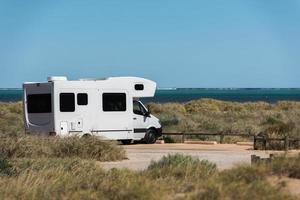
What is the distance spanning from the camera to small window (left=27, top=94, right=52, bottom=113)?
24234 millimetres

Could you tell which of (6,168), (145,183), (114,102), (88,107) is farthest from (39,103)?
(145,183)

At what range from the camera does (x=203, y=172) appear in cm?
1259

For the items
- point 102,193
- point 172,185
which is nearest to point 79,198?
point 102,193

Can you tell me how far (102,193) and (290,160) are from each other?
4168 millimetres

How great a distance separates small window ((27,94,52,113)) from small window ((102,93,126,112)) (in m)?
2.12

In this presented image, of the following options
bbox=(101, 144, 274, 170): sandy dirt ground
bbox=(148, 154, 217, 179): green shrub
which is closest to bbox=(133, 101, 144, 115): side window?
bbox=(101, 144, 274, 170): sandy dirt ground

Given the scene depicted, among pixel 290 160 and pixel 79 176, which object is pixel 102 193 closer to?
pixel 79 176

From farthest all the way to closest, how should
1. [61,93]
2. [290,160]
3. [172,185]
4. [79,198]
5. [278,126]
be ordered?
[278,126] < [61,93] < [290,160] < [172,185] < [79,198]

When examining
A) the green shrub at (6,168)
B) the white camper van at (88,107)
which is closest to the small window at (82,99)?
the white camper van at (88,107)

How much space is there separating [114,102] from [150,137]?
2.56 m

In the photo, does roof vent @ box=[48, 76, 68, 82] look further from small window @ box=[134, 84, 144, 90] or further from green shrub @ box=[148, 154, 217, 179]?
green shrub @ box=[148, 154, 217, 179]

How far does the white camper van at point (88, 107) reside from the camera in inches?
949

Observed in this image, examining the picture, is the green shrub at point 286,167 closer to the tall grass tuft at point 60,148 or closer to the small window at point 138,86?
the tall grass tuft at point 60,148

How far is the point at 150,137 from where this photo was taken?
27219 millimetres
